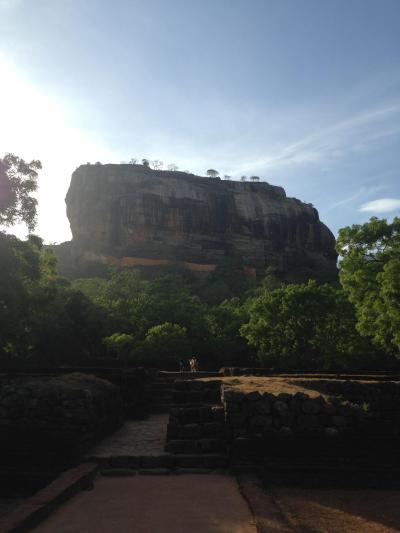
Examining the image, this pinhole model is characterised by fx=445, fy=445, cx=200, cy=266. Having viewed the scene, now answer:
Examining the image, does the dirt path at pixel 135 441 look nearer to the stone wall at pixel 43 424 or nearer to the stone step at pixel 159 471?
the stone wall at pixel 43 424

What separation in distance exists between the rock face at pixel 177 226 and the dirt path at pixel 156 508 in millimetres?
60448

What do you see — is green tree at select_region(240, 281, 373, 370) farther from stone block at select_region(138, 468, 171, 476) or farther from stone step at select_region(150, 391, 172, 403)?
stone block at select_region(138, 468, 171, 476)

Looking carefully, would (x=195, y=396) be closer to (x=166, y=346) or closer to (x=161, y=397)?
(x=161, y=397)

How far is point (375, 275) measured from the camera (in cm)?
1775

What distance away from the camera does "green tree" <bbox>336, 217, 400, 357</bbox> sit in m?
15.8

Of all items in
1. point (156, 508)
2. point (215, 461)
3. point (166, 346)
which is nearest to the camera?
point (156, 508)

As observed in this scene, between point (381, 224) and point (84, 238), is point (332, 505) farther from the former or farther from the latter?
point (84, 238)

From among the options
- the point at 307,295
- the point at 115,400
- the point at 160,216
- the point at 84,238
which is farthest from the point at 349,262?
the point at 84,238

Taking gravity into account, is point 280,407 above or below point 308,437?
above

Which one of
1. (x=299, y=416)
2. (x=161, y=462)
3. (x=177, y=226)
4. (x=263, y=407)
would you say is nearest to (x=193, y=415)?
(x=161, y=462)

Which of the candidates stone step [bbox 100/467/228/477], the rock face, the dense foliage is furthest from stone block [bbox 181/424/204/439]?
the rock face

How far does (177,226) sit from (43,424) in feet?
205

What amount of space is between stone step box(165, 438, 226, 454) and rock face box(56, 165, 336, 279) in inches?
2328

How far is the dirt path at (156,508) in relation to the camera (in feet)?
13.6
